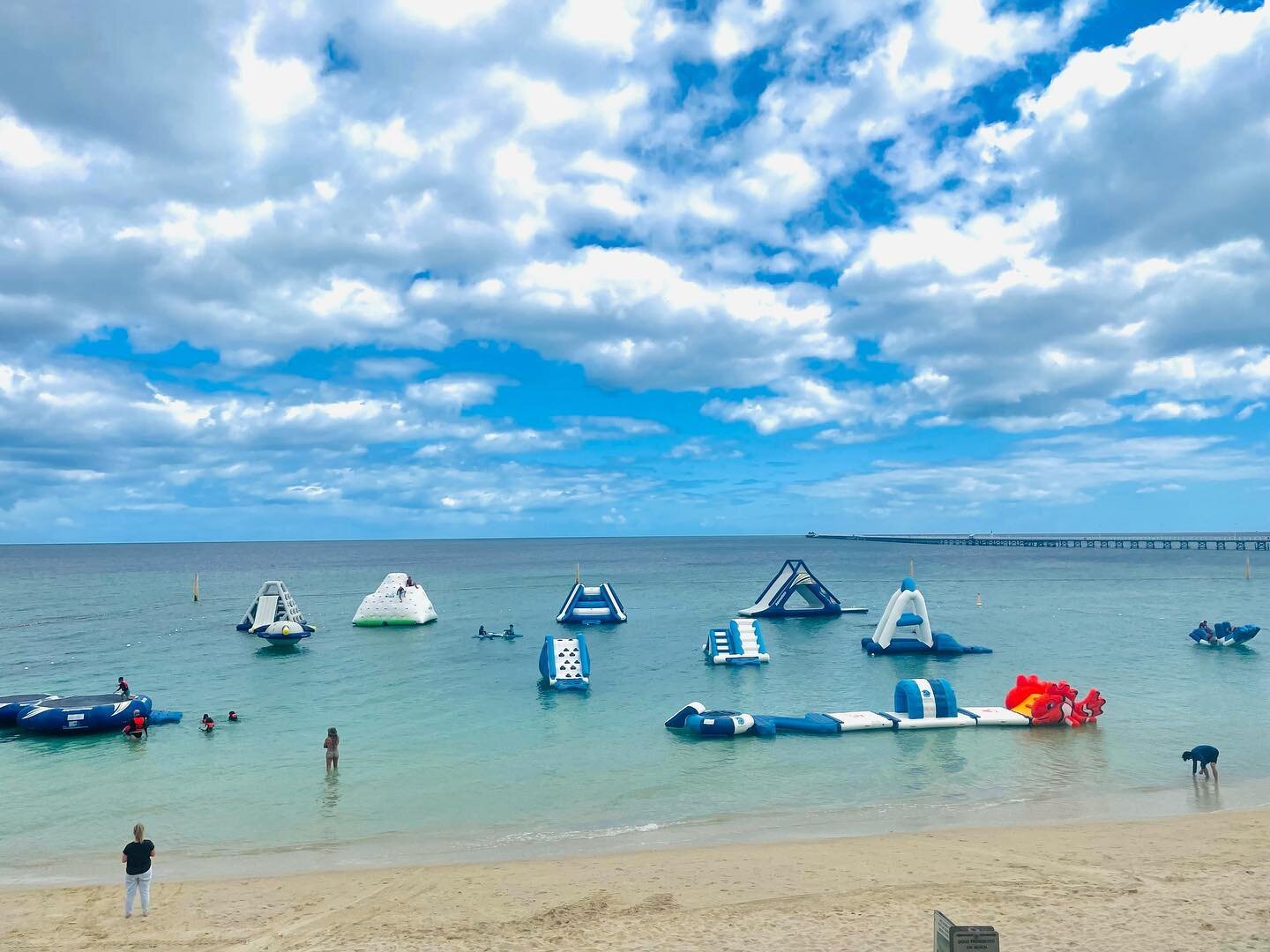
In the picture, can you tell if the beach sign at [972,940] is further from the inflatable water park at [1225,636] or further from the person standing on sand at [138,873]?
the inflatable water park at [1225,636]

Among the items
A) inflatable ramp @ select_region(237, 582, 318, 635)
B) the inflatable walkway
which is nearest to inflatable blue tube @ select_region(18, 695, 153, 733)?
inflatable ramp @ select_region(237, 582, 318, 635)

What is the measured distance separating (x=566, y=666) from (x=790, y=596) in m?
29.4

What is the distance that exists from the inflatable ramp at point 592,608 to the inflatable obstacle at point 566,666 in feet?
74.1

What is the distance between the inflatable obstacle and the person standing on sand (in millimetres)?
20254

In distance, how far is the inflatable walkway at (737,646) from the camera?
128 ft

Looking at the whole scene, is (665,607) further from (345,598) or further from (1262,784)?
(1262,784)

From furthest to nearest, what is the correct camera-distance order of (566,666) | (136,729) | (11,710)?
(566,666)
(11,710)
(136,729)

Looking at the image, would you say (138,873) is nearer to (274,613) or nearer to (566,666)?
(566,666)

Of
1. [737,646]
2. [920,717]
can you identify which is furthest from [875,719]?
[737,646]

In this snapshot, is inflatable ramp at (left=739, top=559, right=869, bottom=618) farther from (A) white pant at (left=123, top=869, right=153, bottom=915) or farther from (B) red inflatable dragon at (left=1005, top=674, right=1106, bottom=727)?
(A) white pant at (left=123, top=869, right=153, bottom=915)

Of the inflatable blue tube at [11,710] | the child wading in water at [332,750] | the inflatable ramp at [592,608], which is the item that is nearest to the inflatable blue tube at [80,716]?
the inflatable blue tube at [11,710]

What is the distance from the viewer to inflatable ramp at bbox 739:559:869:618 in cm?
5822

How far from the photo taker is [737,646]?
39188 mm

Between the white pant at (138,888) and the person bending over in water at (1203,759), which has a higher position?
the white pant at (138,888)
